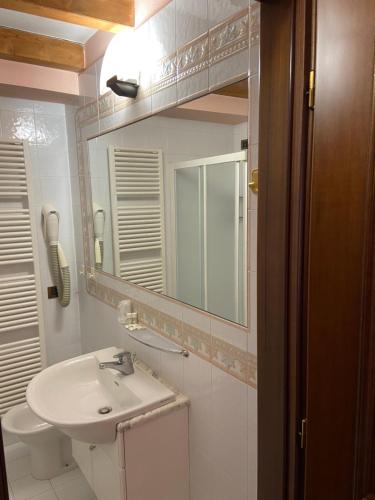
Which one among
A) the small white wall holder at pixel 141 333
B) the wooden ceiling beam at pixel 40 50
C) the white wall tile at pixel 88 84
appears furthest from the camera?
the white wall tile at pixel 88 84

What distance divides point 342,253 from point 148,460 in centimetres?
123

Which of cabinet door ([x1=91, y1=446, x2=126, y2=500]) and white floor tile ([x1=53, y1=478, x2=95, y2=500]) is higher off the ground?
cabinet door ([x1=91, y1=446, x2=126, y2=500])

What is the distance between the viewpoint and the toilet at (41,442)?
215 cm

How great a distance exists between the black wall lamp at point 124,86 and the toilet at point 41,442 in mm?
1901

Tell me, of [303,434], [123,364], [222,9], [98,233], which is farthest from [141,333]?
[222,9]

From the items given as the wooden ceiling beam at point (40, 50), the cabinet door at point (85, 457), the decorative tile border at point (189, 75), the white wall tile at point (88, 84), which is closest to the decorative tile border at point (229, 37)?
the decorative tile border at point (189, 75)

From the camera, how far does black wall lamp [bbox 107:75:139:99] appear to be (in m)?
1.60

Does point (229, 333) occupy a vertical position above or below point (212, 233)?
below

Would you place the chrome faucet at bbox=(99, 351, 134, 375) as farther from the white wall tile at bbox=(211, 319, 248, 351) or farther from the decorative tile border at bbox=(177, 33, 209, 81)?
the decorative tile border at bbox=(177, 33, 209, 81)

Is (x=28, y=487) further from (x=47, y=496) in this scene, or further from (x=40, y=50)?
(x=40, y=50)

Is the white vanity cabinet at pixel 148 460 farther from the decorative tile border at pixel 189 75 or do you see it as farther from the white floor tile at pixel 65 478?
the white floor tile at pixel 65 478

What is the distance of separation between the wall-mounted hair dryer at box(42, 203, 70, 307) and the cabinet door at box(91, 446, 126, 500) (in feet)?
3.95

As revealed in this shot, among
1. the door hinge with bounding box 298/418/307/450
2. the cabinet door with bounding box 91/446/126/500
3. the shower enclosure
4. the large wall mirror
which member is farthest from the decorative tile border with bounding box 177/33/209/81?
the cabinet door with bounding box 91/446/126/500

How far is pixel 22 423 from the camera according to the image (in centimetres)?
231
